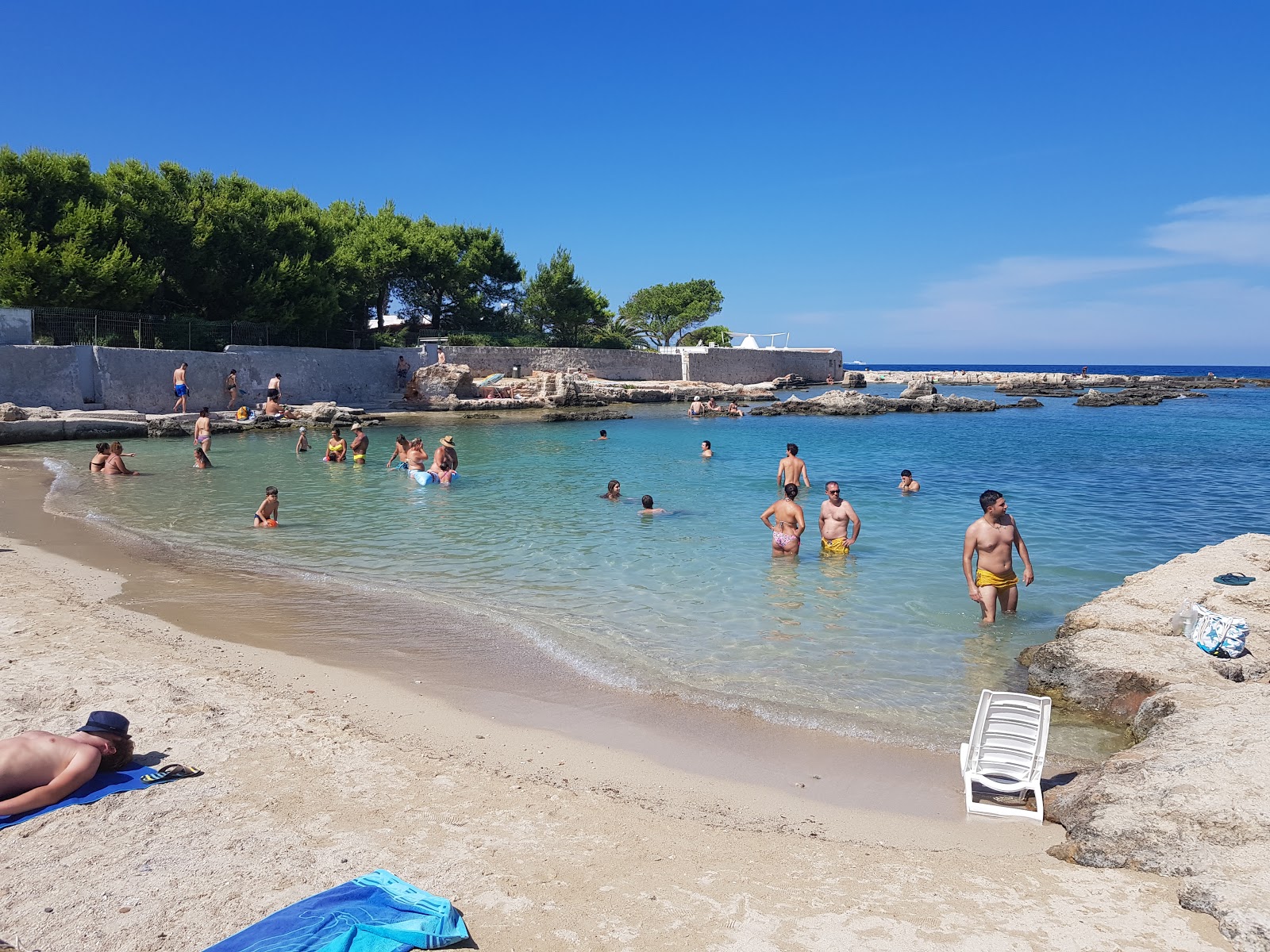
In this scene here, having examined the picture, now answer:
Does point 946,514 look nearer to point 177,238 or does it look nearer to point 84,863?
point 84,863

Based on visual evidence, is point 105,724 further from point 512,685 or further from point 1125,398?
point 1125,398

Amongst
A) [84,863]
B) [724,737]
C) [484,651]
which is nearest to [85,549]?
[484,651]

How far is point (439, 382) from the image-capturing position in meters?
36.8

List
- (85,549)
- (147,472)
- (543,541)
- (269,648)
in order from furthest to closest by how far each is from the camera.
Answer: (147,472) < (543,541) < (85,549) < (269,648)

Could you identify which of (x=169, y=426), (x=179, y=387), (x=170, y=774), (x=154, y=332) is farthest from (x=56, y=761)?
(x=154, y=332)

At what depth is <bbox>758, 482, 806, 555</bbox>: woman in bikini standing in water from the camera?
10688mm

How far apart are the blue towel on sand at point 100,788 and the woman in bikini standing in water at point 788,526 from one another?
7749 mm

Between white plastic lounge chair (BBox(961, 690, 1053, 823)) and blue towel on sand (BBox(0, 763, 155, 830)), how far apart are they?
444cm

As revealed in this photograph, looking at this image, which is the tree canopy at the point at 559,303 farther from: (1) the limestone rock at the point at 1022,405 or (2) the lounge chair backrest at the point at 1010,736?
(2) the lounge chair backrest at the point at 1010,736

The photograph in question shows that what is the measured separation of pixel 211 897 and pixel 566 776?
1993 mm

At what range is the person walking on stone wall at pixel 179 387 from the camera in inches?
1049

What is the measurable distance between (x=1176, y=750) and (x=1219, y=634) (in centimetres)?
226

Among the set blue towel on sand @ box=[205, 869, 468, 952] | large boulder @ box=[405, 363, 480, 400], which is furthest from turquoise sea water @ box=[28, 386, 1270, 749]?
large boulder @ box=[405, 363, 480, 400]

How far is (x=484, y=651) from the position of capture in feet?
23.6
